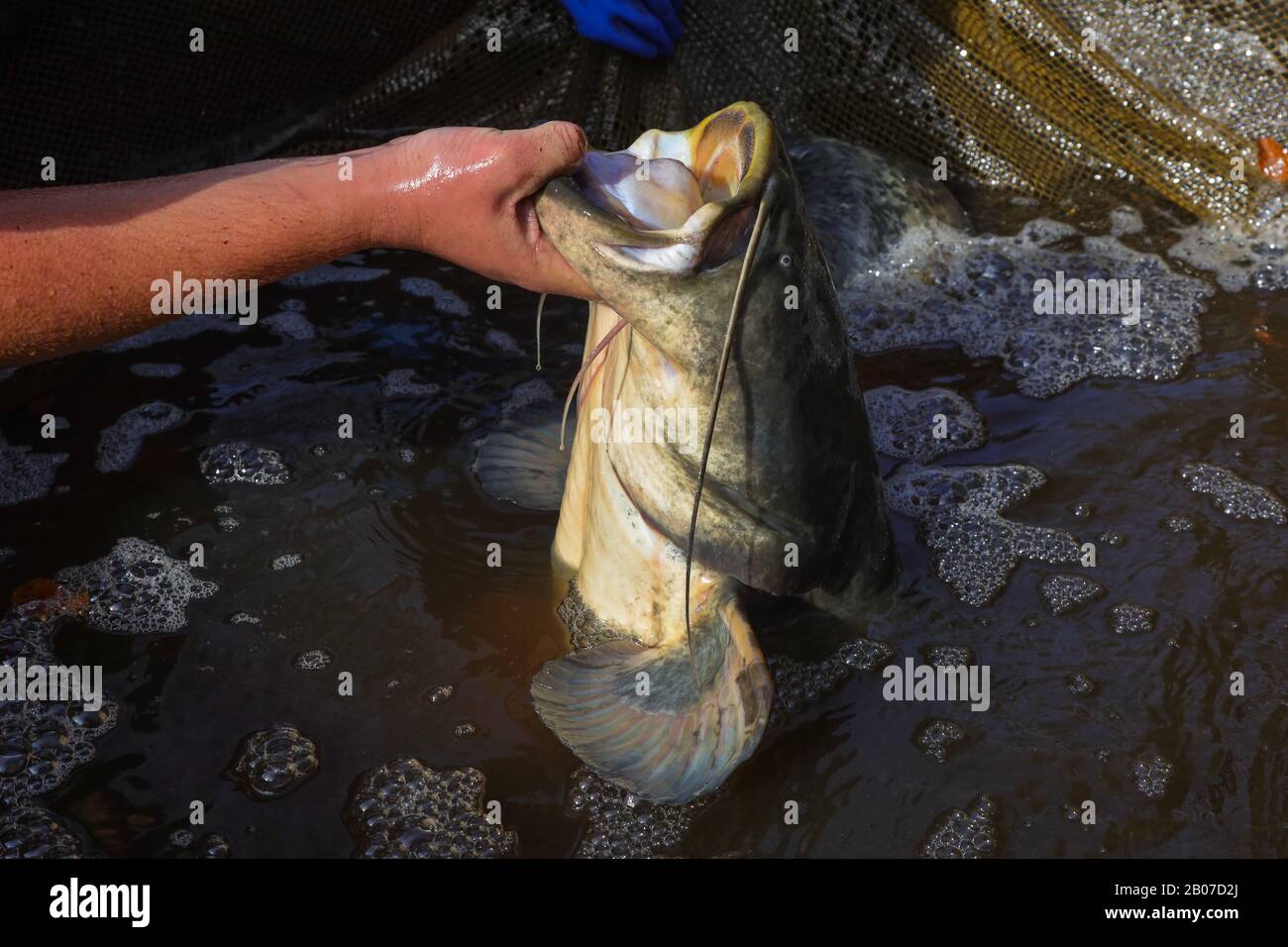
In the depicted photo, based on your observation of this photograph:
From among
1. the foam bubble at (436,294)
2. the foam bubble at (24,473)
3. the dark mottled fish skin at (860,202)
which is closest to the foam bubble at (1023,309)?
the dark mottled fish skin at (860,202)

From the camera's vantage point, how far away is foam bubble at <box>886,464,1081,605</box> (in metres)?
3.01

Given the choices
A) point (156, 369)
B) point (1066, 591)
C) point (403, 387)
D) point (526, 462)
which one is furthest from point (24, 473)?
point (1066, 591)

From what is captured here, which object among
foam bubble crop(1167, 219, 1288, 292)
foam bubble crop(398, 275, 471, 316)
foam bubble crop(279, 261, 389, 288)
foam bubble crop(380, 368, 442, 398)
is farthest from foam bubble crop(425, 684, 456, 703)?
foam bubble crop(1167, 219, 1288, 292)

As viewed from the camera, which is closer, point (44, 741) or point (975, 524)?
point (44, 741)

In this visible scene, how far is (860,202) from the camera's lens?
4.23 meters

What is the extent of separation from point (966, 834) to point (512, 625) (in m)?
1.12

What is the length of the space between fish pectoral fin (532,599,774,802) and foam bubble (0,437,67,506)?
1.57 metres

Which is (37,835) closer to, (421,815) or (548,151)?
(421,815)

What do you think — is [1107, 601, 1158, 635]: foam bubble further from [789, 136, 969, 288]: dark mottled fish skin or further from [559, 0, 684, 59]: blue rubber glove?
[559, 0, 684, 59]: blue rubber glove

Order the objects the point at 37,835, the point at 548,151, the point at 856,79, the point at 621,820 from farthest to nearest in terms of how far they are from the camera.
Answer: the point at 856,79
the point at 621,820
the point at 37,835
the point at 548,151

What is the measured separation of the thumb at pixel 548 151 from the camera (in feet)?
6.58

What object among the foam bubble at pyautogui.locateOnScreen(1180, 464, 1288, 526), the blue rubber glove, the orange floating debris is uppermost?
the blue rubber glove

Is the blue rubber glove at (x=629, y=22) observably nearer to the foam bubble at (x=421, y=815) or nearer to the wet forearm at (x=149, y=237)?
the wet forearm at (x=149, y=237)
